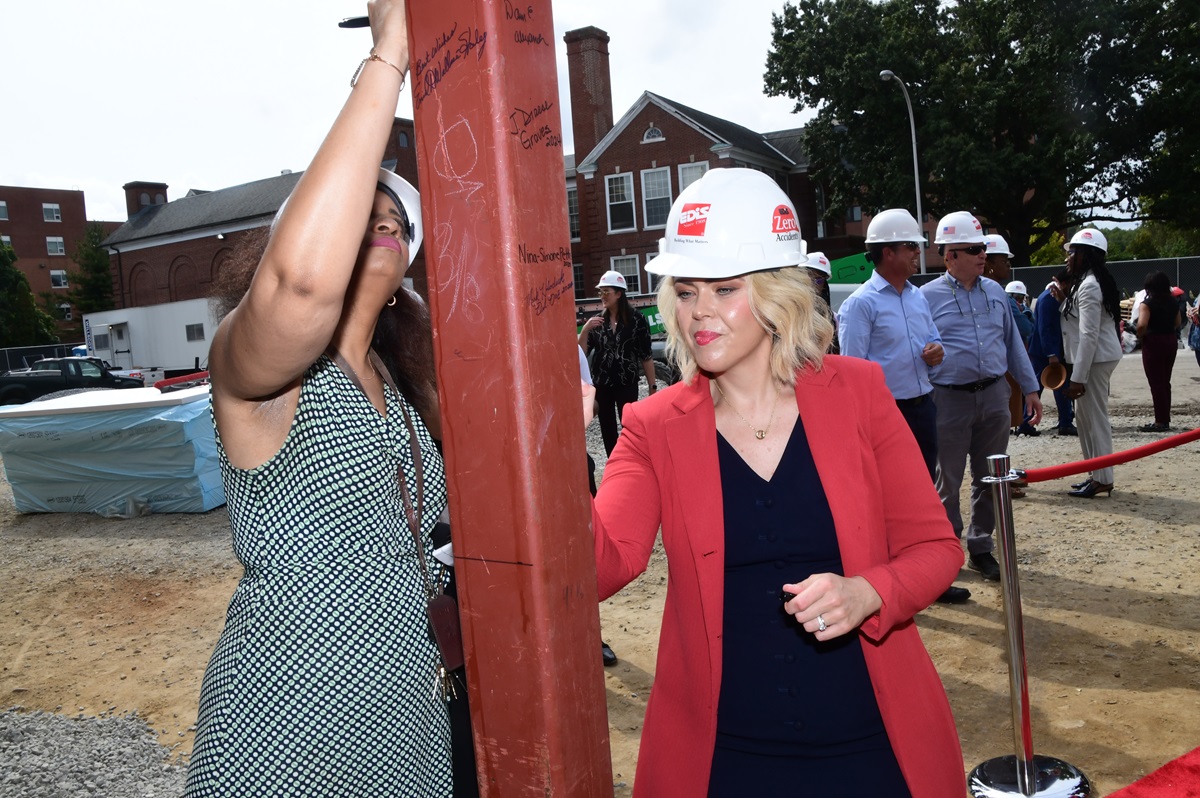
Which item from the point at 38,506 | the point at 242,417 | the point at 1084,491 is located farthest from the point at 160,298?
the point at 242,417

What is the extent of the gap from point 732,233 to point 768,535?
0.62m

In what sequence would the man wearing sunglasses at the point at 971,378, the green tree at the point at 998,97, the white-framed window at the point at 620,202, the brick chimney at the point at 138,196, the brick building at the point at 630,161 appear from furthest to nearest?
1. the brick chimney at the point at 138,196
2. the white-framed window at the point at 620,202
3. the brick building at the point at 630,161
4. the green tree at the point at 998,97
5. the man wearing sunglasses at the point at 971,378

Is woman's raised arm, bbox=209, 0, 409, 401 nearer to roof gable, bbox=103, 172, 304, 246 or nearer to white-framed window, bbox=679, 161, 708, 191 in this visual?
white-framed window, bbox=679, 161, 708, 191

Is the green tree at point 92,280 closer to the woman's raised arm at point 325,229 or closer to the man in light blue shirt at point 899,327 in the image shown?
the man in light blue shirt at point 899,327

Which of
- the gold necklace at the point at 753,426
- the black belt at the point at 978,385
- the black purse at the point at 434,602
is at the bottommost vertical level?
the black belt at the point at 978,385

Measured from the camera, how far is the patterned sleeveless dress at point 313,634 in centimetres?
148

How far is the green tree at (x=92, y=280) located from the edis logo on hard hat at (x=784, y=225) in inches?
2410

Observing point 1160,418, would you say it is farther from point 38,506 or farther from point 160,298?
point 160,298

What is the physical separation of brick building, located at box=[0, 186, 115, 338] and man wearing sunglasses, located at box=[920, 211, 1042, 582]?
6517 centimetres

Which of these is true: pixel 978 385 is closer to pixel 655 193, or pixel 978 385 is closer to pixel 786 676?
pixel 786 676

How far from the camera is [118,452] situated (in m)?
10.2

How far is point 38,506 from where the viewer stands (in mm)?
10953

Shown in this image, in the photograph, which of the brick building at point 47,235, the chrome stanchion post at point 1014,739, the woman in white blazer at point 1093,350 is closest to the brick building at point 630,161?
the woman in white blazer at point 1093,350

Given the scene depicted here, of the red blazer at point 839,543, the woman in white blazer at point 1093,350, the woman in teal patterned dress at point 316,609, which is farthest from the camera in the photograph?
the woman in white blazer at point 1093,350
